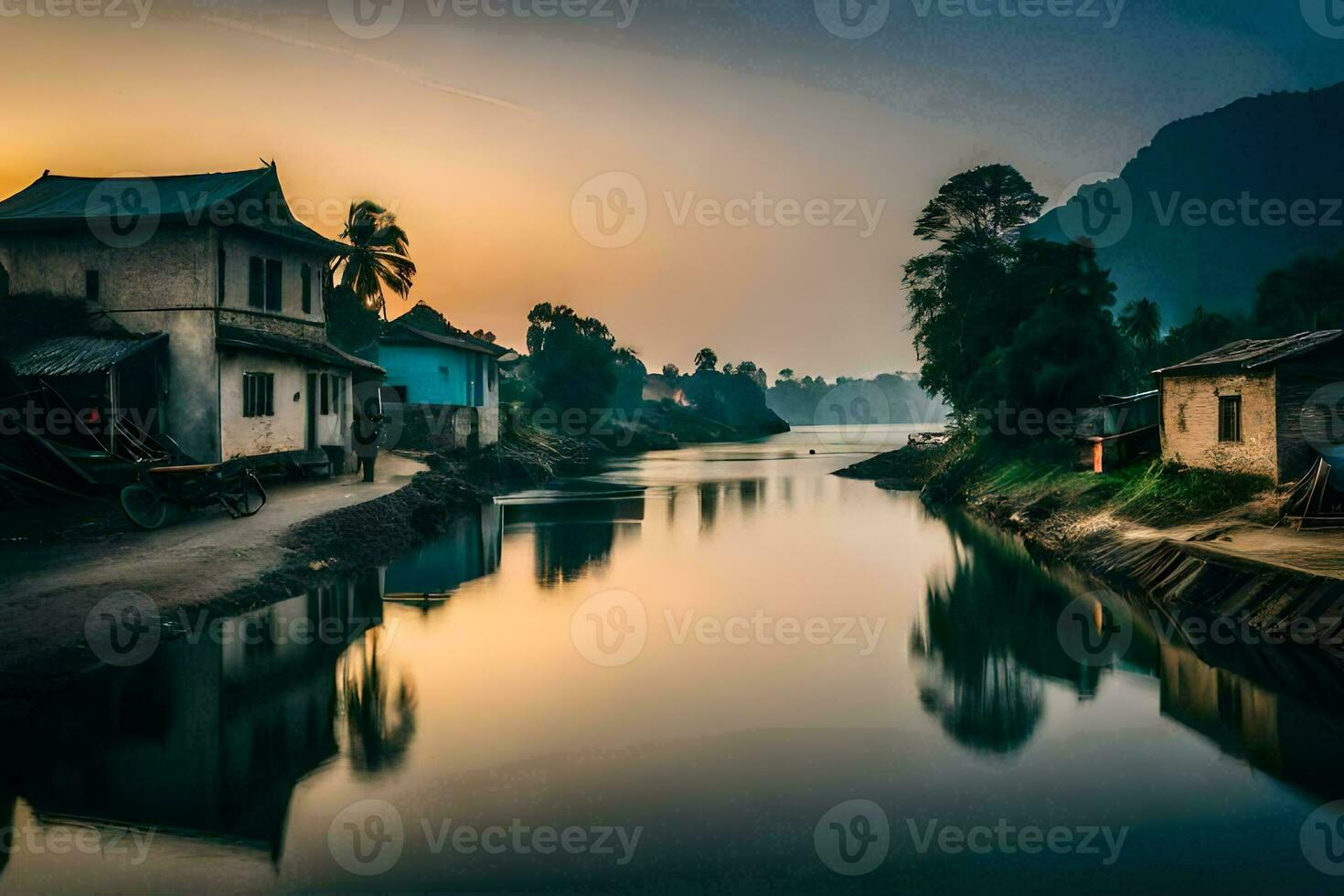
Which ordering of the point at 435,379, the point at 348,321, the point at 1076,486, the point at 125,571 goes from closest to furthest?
the point at 125,571 → the point at 1076,486 → the point at 435,379 → the point at 348,321

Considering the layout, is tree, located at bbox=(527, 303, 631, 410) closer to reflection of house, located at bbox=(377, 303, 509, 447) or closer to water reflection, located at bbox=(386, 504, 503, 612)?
reflection of house, located at bbox=(377, 303, 509, 447)

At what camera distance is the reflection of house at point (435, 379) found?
155ft

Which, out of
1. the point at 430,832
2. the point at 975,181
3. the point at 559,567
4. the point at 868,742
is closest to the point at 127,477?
the point at 559,567

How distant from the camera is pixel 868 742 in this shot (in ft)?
37.2

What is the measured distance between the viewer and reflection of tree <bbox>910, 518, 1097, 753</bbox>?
12180 mm

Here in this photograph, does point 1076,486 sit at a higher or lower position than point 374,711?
higher

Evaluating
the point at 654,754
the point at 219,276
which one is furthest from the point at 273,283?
the point at 654,754

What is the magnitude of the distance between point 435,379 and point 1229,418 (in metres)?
36.2

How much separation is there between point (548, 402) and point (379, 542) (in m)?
71.2

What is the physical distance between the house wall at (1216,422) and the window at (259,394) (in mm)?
27156

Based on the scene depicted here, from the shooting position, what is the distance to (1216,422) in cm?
2355

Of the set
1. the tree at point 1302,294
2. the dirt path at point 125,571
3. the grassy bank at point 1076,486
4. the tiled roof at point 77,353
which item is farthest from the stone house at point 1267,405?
the tree at point 1302,294

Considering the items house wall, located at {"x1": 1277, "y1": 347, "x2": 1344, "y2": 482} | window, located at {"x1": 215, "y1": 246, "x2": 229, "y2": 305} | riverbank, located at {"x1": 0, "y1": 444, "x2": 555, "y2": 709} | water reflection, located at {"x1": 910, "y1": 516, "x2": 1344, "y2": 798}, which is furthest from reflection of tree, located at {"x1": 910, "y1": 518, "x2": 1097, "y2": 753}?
window, located at {"x1": 215, "y1": 246, "x2": 229, "y2": 305}

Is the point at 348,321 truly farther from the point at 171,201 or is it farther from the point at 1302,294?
the point at 1302,294
